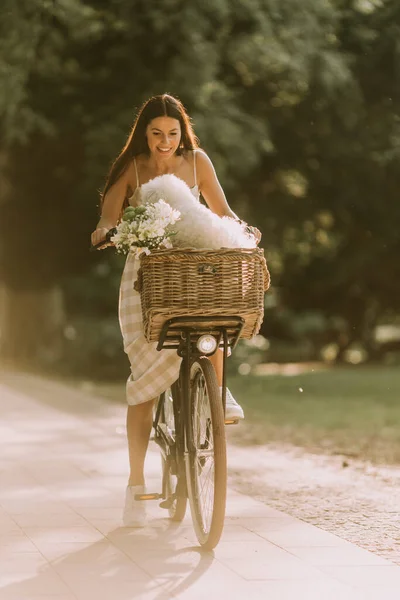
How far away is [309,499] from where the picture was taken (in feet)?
25.6

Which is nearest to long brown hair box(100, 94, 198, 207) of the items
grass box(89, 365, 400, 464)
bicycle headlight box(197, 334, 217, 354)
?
bicycle headlight box(197, 334, 217, 354)

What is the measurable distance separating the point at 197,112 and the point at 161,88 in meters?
0.62

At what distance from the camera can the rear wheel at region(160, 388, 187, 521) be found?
655 centimetres

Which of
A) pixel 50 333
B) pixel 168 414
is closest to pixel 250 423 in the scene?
pixel 168 414

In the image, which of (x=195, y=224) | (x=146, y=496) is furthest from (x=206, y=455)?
(x=195, y=224)

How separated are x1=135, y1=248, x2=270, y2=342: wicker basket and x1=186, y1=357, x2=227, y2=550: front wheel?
0.33 meters

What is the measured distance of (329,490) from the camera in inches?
327

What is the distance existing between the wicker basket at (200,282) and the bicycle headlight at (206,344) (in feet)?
0.85

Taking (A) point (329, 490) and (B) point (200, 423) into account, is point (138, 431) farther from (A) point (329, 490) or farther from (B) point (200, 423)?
(A) point (329, 490)

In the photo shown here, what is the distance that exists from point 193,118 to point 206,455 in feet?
40.1

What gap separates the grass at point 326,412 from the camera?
38.7 feet

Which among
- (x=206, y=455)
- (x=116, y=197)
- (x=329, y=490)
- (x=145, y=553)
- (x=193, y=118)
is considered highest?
(x=193, y=118)

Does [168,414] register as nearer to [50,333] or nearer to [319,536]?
[319,536]

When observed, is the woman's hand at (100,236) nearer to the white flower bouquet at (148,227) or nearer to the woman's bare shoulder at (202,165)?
the white flower bouquet at (148,227)
